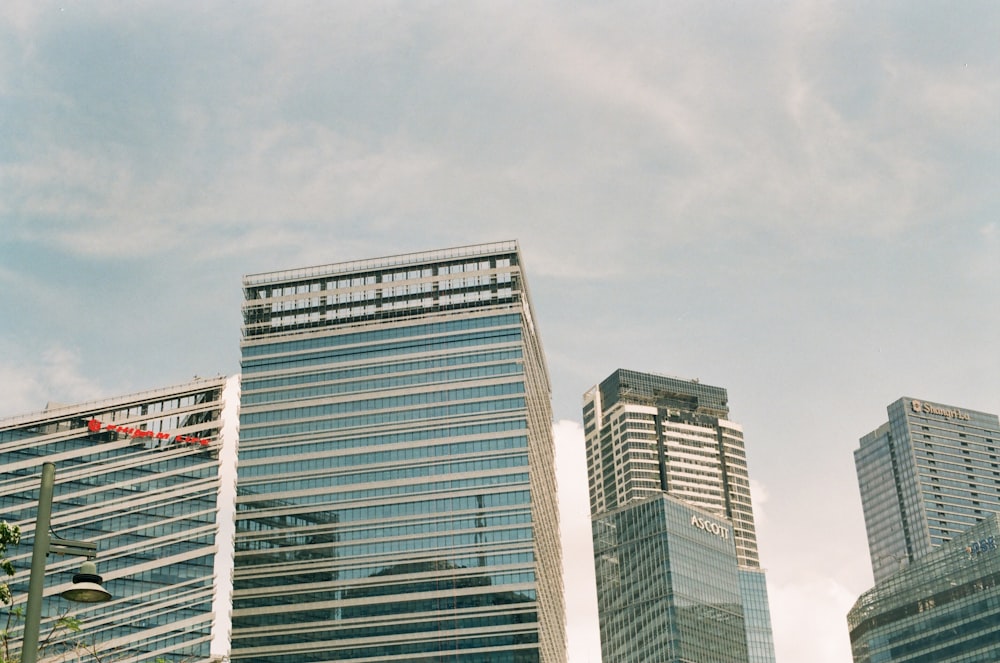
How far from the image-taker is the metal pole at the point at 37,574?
23.5 metres

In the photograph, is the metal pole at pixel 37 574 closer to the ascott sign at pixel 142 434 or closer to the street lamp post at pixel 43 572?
the street lamp post at pixel 43 572

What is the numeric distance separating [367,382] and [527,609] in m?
46.0

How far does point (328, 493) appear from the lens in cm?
18650

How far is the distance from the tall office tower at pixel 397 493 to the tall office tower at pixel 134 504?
9.60m

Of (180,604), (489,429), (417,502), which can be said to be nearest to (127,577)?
(180,604)

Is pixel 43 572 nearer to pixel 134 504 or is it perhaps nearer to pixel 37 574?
pixel 37 574

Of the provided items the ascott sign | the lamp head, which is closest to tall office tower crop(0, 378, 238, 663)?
the ascott sign

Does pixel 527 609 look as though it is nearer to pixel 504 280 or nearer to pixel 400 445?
pixel 400 445

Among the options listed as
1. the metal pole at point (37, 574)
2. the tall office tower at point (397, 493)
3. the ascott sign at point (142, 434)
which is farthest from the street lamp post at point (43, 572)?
the ascott sign at point (142, 434)

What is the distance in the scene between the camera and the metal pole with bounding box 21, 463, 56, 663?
2355cm

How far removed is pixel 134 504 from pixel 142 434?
1151cm

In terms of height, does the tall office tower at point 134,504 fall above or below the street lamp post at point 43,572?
above

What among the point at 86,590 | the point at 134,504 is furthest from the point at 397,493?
the point at 86,590

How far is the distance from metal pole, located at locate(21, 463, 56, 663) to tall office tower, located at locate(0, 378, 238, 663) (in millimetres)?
163583
